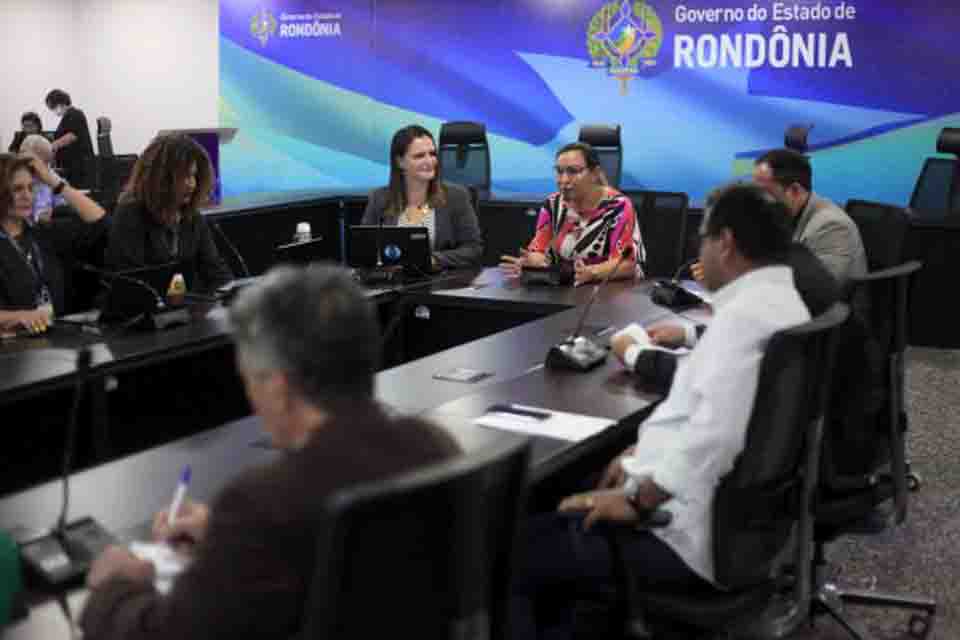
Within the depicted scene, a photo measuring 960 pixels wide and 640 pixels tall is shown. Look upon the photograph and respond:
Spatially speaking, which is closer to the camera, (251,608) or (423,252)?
(251,608)

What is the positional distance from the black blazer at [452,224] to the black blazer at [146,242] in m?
0.97

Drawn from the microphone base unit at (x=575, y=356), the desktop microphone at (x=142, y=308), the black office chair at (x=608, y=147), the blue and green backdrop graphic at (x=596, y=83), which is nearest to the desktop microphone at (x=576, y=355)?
the microphone base unit at (x=575, y=356)

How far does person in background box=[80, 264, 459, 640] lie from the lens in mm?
1381

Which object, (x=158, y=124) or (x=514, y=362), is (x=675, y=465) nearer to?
(x=514, y=362)

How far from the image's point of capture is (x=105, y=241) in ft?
14.9

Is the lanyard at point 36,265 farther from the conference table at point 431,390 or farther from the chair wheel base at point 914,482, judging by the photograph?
the chair wheel base at point 914,482

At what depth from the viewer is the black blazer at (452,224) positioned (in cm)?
528

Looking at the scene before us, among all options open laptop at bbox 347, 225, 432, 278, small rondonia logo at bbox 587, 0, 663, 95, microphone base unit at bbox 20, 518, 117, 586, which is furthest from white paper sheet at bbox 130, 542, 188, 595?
small rondonia logo at bbox 587, 0, 663, 95

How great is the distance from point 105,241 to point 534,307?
1.64 metres

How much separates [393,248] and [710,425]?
279 cm

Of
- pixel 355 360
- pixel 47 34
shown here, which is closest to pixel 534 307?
pixel 355 360

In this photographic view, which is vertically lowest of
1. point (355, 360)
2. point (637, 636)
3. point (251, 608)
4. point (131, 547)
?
point (637, 636)

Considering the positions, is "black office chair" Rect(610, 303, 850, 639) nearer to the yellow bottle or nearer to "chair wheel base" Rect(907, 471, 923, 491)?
"chair wheel base" Rect(907, 471, 923, 491)

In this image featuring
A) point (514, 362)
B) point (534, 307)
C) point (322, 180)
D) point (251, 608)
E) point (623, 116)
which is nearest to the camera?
point (251, 608)
